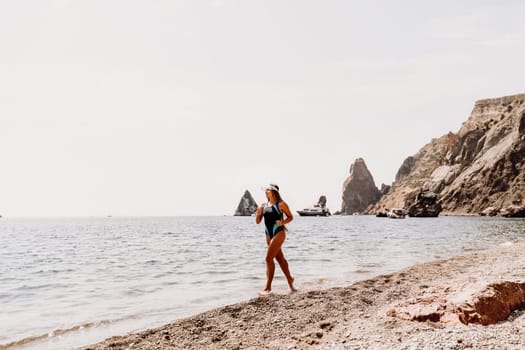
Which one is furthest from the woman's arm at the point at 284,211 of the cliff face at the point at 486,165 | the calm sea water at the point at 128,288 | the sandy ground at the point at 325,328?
the cliff face at the point at 486,165

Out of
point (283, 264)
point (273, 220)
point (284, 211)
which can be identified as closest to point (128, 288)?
point (283, 264)

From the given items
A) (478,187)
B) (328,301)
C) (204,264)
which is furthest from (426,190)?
(328,301)

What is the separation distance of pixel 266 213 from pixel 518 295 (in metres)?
5.70

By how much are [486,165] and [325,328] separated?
4412 inches

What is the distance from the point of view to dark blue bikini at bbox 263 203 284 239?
1077 cm

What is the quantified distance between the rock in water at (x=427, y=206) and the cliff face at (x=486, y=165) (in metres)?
4.60

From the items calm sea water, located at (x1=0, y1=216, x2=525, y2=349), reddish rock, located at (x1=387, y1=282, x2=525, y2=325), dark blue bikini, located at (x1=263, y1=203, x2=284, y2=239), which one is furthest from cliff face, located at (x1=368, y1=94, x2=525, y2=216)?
reddish rock, located at (x1=387, y1=282, x2=525, y2=325)

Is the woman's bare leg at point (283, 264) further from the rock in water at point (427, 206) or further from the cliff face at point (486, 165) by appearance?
the rock in water at point (427, 206)

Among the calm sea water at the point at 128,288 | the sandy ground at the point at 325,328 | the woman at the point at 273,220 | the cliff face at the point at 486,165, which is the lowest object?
the calm sea water at the point at 128,288

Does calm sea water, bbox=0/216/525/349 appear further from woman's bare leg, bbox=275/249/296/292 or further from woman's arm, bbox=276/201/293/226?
woman's arm, bbox=276/201/293/226

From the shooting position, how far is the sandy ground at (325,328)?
556 centimetres

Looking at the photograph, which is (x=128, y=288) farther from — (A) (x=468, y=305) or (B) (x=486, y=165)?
(B) (x=486, y=165)

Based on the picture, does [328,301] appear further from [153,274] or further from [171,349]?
[153,274]

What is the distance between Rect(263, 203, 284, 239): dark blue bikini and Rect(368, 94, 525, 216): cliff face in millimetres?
87413
